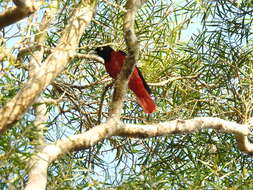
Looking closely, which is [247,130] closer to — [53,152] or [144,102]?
[144,102]

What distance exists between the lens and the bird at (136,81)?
3.75 meters

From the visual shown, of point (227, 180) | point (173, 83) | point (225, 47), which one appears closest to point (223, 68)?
point (225, 47)

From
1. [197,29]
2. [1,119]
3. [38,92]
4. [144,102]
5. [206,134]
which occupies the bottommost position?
[1,119]

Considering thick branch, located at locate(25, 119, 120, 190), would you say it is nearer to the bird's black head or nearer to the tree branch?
the tree branch

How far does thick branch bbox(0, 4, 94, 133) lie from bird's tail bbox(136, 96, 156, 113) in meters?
1.29

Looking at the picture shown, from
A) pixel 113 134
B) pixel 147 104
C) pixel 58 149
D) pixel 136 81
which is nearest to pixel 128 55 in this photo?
pixel 113 134

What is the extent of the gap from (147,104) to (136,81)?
224 millimetres

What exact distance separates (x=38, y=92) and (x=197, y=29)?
67.4 inches

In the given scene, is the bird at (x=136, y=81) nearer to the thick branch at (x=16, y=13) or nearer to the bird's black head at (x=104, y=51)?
the bird's black head at (x=104, y=51)

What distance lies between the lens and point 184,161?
349cm

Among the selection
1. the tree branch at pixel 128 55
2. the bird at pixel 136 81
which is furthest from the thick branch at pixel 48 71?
the bird at pixel 136 81

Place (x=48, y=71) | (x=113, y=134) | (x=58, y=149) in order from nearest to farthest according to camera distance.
Answer: (x=48, y=71) < (x=58, y=149) < (x=113, y=134)

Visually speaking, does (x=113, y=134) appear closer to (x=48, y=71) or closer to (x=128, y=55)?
(x=128, y=55)

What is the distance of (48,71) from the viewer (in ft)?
7.53
